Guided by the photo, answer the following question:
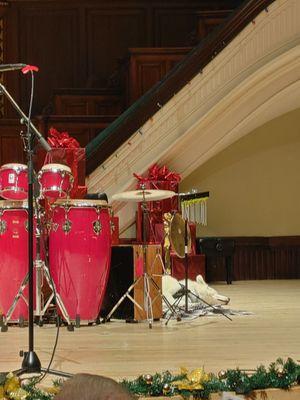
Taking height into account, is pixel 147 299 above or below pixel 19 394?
above

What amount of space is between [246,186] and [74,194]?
4446mm

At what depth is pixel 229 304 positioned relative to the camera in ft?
23.0

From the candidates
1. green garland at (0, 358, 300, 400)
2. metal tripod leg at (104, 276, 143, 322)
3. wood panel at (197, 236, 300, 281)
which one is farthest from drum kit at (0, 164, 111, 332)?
wood panel at (197, 236, 300, 281)

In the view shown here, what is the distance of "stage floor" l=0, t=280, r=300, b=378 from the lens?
12.7 ft

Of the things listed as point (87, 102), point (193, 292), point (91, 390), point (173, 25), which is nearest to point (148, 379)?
point (91, 390)

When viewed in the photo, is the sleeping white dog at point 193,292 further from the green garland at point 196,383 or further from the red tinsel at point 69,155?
the green garland at point 196,383

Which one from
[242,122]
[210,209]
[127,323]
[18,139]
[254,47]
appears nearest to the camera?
[127,323]

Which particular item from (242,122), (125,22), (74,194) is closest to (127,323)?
(74,194)

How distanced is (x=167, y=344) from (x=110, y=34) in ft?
22.6

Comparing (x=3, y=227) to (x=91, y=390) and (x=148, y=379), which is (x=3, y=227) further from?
(x=91, y=390)

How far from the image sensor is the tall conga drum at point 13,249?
5562mm

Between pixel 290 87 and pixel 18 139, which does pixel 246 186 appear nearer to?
pixel 290 87

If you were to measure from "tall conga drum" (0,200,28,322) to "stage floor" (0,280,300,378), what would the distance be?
0.29 metres

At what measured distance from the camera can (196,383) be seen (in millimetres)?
3141
